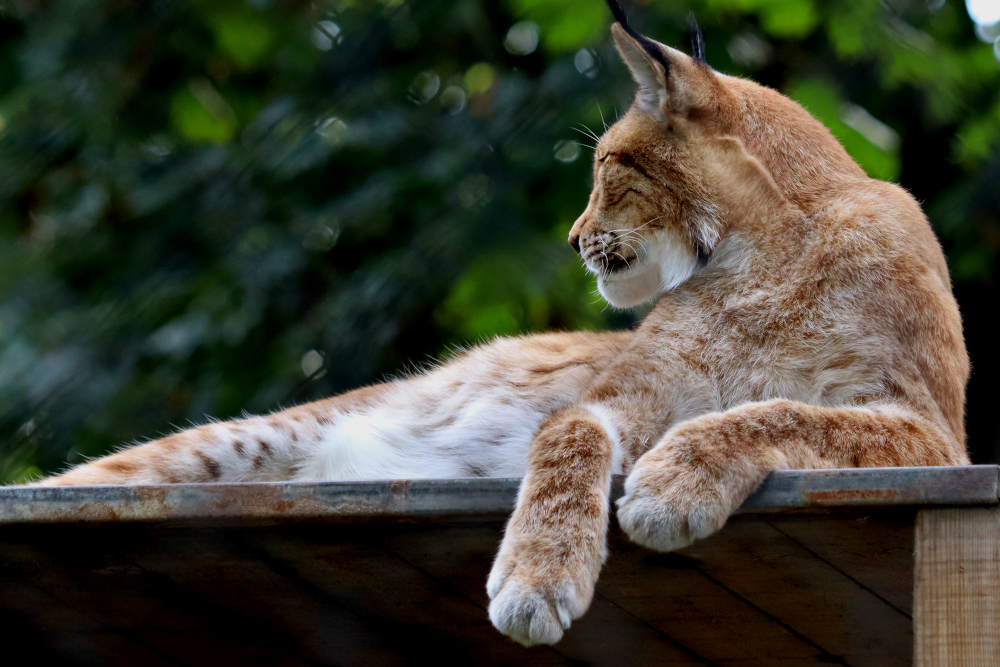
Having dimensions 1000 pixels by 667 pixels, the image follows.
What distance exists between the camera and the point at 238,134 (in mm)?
5512

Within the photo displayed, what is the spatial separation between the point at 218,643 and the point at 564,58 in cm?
273

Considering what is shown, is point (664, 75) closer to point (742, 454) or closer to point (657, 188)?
point (657, 188)

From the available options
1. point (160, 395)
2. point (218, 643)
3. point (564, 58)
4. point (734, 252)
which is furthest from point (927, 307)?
point (160, 395)

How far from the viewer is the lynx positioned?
2.20m

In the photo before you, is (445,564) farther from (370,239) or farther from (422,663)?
(370,239)

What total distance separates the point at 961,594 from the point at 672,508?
0.43 meters

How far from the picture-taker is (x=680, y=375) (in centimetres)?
279

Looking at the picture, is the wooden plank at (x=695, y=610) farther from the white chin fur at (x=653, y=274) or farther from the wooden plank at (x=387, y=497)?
the white chin fur at (x=653, y=274)

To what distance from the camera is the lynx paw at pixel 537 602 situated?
2076mm

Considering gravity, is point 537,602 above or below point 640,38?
below

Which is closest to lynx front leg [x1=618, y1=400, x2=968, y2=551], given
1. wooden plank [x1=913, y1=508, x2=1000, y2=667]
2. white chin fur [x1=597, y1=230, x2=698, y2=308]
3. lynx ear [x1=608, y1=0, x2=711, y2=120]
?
wooden plank [x1=913, y1=508, x2=1000, y2=667]

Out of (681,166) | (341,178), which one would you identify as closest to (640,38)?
(681,166)

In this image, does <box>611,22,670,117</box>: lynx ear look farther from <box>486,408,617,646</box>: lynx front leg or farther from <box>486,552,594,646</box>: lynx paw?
<box>486,552,594,646</box>: lynx paw

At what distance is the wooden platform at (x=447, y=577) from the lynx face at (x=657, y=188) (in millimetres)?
822
